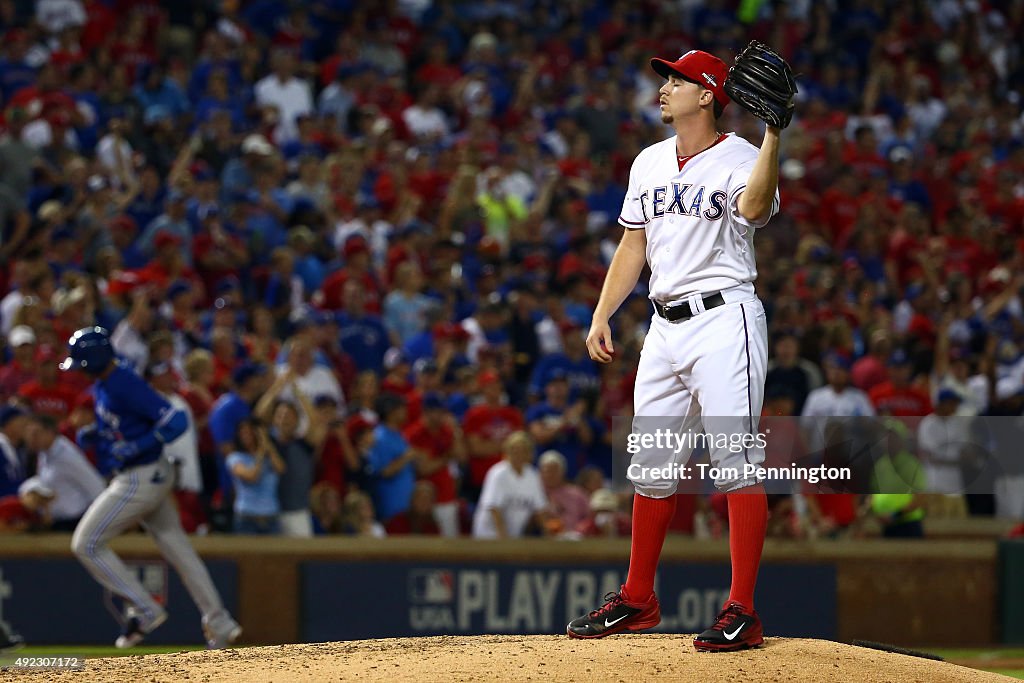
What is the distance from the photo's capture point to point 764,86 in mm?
5113

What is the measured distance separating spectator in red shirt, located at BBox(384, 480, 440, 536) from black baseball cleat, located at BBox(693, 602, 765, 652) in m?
5.65

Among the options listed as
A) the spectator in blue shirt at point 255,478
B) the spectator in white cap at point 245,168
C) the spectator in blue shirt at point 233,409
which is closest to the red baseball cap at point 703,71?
the spectator in blue shirt at point 255,478

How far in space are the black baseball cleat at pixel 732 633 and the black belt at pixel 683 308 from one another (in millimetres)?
1033

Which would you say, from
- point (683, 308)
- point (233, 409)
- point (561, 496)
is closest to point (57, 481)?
point (233, 409)

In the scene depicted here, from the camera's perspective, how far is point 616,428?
11555mm

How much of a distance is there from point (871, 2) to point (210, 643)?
13.9m

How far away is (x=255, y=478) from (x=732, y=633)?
17.8 feet

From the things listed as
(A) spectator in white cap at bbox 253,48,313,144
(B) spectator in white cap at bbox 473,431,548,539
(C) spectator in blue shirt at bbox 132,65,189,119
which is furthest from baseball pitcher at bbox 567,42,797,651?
(A) spectator in white cap at bbox 253,48,313,144

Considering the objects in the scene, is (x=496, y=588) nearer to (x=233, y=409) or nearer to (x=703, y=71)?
(x=233, y=409)

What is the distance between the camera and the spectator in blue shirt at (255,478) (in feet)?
33.2

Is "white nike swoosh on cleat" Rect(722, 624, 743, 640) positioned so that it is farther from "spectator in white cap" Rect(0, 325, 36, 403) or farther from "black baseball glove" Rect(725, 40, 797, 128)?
"spectator in white cap" Rect(0, 325, 36, 403)

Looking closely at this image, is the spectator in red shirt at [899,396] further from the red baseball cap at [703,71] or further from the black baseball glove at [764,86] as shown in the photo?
the black baseball glove at [764,86]

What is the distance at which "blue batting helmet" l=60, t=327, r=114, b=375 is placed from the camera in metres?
8.56

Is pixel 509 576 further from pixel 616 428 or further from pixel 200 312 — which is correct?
pixel 200 312
